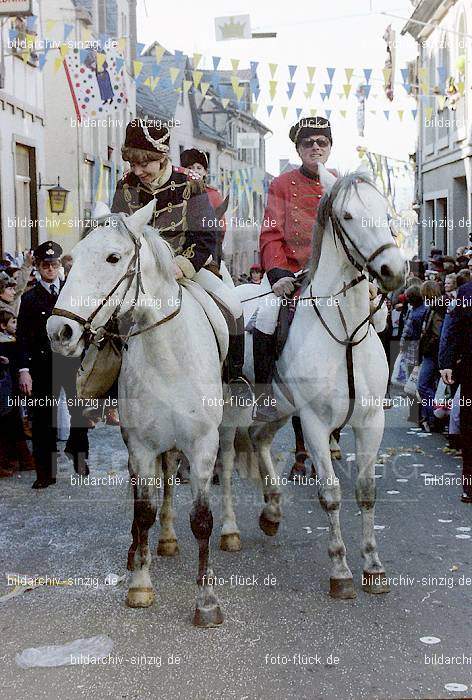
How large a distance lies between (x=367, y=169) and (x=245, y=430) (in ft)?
8.09

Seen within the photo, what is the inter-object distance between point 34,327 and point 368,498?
4.19m

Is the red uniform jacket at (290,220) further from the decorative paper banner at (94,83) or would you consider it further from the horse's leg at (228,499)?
the decorative paper banner at (94,83)

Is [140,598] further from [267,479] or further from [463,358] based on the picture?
[463,358]

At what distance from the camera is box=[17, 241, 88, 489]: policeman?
8.09 meters

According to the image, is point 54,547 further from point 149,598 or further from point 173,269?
point 173,269

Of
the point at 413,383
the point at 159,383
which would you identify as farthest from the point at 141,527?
the point at 413,383

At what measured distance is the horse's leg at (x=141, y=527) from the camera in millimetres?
4883

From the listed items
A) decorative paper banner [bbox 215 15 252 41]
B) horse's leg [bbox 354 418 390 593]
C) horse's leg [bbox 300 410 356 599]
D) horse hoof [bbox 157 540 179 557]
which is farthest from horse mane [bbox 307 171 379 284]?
decorative paper banner [bbox 215 15 252 41]

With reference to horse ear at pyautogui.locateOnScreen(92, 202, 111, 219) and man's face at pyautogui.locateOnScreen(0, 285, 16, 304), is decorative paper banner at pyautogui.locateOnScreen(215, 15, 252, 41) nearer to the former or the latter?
man's face at pyautogui.locateOnScreen(0, 285, 16, 304)

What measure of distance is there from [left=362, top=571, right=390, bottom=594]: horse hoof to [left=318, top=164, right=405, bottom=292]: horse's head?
1864 mm

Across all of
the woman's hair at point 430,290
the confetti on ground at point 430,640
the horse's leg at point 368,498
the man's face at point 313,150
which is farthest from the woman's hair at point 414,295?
the confetti on ground at point 430,640

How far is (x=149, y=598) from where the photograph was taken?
501 centimetres

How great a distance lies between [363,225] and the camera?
4.72 m

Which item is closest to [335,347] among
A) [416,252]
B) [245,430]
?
[245,430]
